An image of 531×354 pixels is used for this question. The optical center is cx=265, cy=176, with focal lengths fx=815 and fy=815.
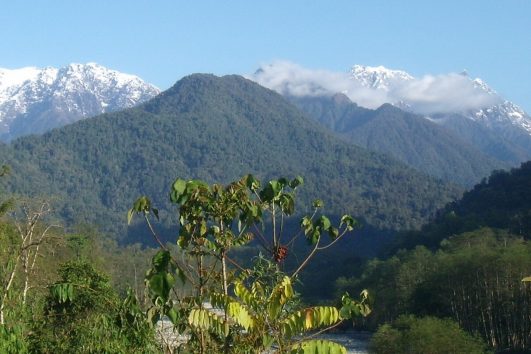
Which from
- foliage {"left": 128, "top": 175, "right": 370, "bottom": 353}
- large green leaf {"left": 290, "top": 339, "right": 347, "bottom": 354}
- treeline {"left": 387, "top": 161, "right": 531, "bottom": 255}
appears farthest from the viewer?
treeline {"left": 387, "top": 161, "right": 531, "bottom": 255}

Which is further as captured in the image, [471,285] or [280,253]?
[471,285]

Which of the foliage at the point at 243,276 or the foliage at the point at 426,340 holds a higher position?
the foliage at the point at 243,276

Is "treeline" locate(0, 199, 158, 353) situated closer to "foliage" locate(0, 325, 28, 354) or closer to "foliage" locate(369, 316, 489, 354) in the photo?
"foliage" locate(0, 325, 28, 354)

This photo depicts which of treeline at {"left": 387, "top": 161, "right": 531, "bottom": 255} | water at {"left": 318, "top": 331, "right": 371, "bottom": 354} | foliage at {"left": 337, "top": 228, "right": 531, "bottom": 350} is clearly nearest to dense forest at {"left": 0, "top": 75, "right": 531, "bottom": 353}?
foliage at {"left": 337, "top": 228, "right": 531, "bottom": 350}

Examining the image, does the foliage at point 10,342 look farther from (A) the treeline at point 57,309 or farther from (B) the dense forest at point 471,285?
(B) the dense forest at point 471,285

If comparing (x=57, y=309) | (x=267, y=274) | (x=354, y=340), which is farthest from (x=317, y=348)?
(x=354, y=340)

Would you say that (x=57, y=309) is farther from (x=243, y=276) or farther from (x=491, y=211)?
(x=491, y=211)

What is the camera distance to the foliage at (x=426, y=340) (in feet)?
167

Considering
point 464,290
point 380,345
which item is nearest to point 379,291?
point 464,290

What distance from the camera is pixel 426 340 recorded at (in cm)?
5162

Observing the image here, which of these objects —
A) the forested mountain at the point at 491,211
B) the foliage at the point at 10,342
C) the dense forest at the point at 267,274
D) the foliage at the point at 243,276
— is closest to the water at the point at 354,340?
the dense forest at the point at 267,274

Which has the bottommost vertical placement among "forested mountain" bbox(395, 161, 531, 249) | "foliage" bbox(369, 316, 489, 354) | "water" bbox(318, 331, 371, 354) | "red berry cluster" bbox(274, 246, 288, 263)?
"water" bbox(318, 331, 371, 354)

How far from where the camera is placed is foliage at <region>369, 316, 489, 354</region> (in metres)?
50.8

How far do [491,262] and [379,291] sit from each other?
753 inches
